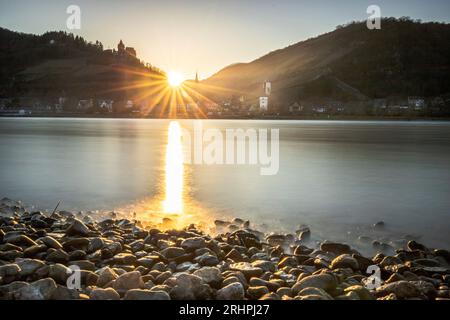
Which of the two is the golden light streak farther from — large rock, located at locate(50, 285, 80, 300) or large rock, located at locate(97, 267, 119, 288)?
large rock, located at locate(50, 285, 80, 300)

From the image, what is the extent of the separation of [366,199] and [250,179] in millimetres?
6621

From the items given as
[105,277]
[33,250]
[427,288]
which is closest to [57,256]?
[33,250]

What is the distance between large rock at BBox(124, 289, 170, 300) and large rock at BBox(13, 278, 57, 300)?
39.2 inches

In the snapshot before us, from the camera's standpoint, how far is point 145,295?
506cm

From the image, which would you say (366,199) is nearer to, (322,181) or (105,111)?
(322,181)

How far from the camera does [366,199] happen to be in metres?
14.8

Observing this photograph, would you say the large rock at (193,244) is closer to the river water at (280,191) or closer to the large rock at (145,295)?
the large rock at (145,295)

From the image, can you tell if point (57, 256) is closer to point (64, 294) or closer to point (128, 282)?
point (64, 294)

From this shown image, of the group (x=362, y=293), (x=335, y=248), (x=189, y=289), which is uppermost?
(x=189, y=289)

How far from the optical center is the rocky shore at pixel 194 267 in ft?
17.7

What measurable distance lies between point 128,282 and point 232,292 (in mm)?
1451

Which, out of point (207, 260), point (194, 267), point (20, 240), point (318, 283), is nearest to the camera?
point (318, 283)

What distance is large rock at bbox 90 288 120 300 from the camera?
16.8 feet

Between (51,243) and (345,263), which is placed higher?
(51,243)
